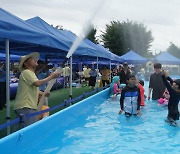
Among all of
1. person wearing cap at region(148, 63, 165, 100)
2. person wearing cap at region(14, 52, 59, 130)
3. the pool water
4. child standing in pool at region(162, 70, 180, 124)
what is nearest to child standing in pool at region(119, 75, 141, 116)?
the pool water

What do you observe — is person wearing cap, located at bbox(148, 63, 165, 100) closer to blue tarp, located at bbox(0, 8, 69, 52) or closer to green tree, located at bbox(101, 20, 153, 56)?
blue tarp, located at bbox(0, 8, 69, 52)

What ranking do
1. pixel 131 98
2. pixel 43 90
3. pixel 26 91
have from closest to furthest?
pixel 26 91, pixel 131 98, pixel 43 90

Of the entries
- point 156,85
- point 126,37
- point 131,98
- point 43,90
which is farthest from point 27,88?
point 126,37

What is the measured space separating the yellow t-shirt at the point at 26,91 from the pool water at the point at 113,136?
0.91 metres

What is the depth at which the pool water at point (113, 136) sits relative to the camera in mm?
5789

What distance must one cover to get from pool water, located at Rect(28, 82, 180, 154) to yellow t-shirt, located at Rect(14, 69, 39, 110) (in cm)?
91

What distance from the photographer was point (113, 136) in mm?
6863

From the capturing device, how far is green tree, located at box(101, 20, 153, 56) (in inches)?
2350

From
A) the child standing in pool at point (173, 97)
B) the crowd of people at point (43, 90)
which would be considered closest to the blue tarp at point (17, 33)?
the crowd of people at point (43, 90)

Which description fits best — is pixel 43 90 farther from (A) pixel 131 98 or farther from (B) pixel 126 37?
(B) pixel 126 37

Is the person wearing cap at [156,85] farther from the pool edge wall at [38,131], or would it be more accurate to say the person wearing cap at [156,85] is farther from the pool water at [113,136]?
the pool edge wall at [38,131]

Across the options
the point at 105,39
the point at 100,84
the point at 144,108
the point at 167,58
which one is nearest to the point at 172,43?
the point at 105,39

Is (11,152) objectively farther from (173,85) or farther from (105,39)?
(105,39)

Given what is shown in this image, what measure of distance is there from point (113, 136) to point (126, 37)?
56.5 m
